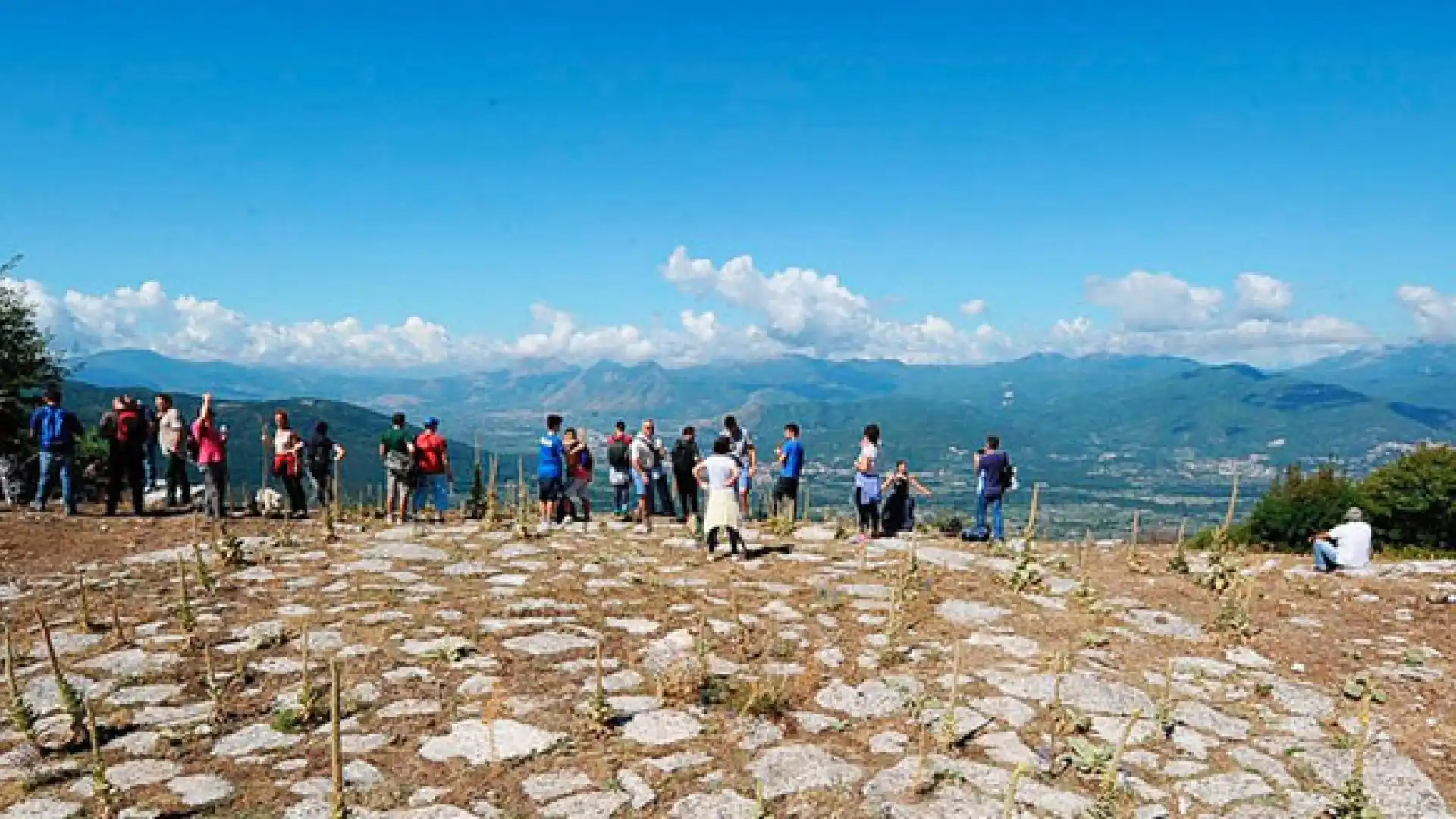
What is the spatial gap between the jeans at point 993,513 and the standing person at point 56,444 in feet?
58.5

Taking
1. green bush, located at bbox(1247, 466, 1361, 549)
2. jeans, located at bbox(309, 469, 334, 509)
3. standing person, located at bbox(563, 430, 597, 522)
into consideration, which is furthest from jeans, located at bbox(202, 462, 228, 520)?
green bush, located at bbox(1247, 466, 1361, 549)

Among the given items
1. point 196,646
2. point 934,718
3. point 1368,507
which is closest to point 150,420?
point 196,646

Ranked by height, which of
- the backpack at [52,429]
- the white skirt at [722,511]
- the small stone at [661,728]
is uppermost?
the backpack at [52,429]

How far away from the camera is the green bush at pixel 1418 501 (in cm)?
3728

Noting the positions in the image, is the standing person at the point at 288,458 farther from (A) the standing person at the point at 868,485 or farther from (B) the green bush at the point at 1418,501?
(B) the green bush at the point at 1418,501

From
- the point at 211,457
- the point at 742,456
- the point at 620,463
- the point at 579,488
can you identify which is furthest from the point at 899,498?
the point at 211,457

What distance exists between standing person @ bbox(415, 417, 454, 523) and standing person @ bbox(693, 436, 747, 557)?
607 centimetres

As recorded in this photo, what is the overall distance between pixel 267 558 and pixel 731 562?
6.42 meters

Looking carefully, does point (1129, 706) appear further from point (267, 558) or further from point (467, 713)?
point (267, 558)

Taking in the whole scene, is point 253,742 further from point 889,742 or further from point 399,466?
point 399,466

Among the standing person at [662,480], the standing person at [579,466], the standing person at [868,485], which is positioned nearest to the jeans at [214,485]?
the standing person at [579,466]

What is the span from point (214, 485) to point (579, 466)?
6.60 meters

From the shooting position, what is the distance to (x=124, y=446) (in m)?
15.7

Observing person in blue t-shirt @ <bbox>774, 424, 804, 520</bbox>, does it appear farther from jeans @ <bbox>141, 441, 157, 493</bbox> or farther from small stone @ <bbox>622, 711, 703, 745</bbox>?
jeans @ <bbox>141, 441, 157, 493</bbox>
